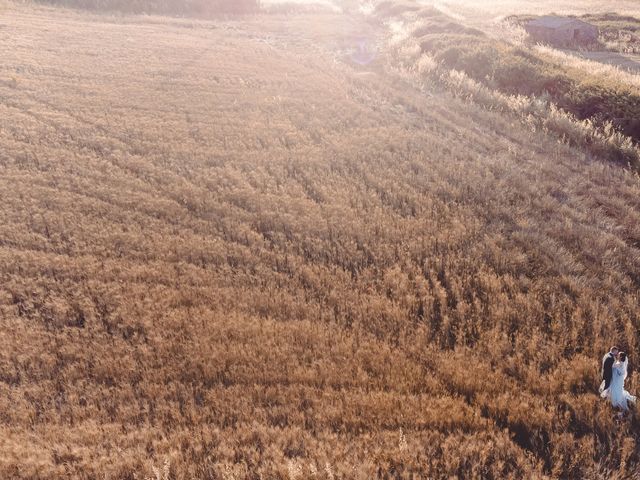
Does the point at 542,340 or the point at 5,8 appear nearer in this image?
the point at 542,340

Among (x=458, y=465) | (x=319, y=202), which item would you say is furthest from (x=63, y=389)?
(x=319, y=202)

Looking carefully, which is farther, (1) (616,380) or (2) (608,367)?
(2) (608,367)

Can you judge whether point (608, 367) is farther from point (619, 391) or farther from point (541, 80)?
point (541, 80)

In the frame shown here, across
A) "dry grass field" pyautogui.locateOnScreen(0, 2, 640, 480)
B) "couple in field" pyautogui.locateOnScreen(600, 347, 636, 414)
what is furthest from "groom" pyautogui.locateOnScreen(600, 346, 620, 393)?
"dry grass field" pyautogui.locateOnScreen(0, 2, 640, 480)

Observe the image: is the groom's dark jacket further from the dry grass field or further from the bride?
the dry grass field

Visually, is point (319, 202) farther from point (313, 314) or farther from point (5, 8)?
point (5, 8)

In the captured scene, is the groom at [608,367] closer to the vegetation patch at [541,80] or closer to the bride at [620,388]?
the bride at [620,388]

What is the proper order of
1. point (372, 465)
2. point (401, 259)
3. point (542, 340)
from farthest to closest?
1. point (401, 259)
2. point (542, 340)
3. point (372, 465)

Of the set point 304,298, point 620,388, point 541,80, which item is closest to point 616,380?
point 620,388
